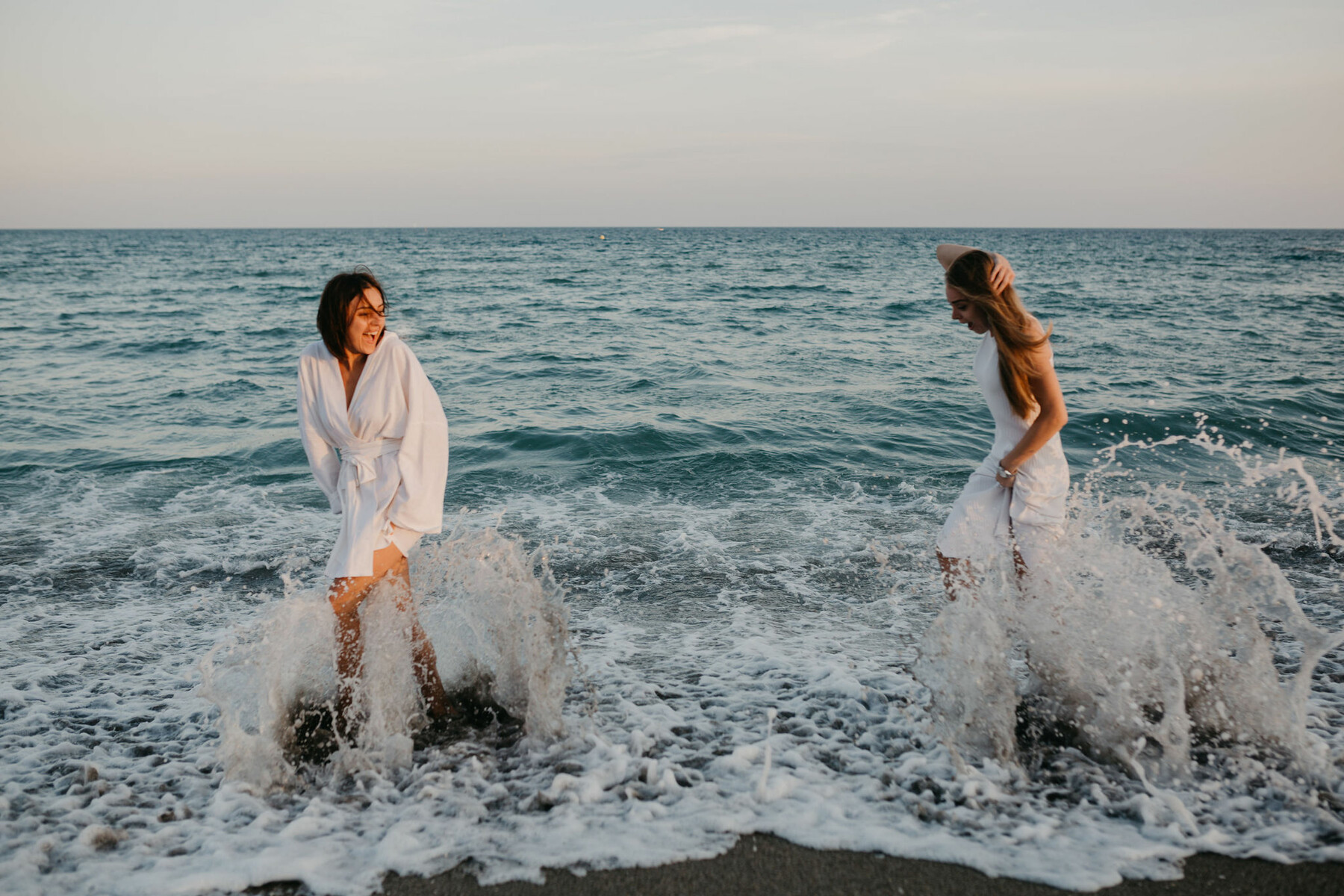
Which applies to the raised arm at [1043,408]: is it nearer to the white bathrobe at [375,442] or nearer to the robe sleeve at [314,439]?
the white bathrobe at [375,442]

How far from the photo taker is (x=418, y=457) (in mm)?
3307

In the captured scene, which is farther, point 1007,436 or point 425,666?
point 425,666

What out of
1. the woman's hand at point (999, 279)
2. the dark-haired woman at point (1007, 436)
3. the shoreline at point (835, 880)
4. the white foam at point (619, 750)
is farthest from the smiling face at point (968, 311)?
the shoreline at point (835, 880)

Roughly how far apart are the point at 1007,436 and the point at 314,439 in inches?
117

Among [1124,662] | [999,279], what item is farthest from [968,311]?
[1124,662]

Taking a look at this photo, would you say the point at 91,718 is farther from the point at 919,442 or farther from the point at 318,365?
the point at 919,442

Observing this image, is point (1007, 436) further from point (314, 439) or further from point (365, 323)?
point (314, 439)

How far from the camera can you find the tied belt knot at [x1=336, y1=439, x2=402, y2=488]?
10.8 feet

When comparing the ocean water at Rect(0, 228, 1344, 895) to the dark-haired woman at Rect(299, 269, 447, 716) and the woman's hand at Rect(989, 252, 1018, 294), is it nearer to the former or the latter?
the dark-haired woman at Rect(299, 269, 447, 716)

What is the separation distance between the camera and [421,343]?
57.5ft

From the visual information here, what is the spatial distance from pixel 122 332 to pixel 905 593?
19484mm

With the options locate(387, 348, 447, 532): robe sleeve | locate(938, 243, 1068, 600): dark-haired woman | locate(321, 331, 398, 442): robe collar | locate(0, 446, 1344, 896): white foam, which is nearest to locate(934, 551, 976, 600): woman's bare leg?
locate(938, 243, 1068, 600): dark-haired woman

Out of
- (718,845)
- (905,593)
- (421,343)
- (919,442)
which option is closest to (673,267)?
(421,343)

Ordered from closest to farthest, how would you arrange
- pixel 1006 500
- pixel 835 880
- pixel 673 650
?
pixel 835 880
pixel 1006 500
pixel 673 650
